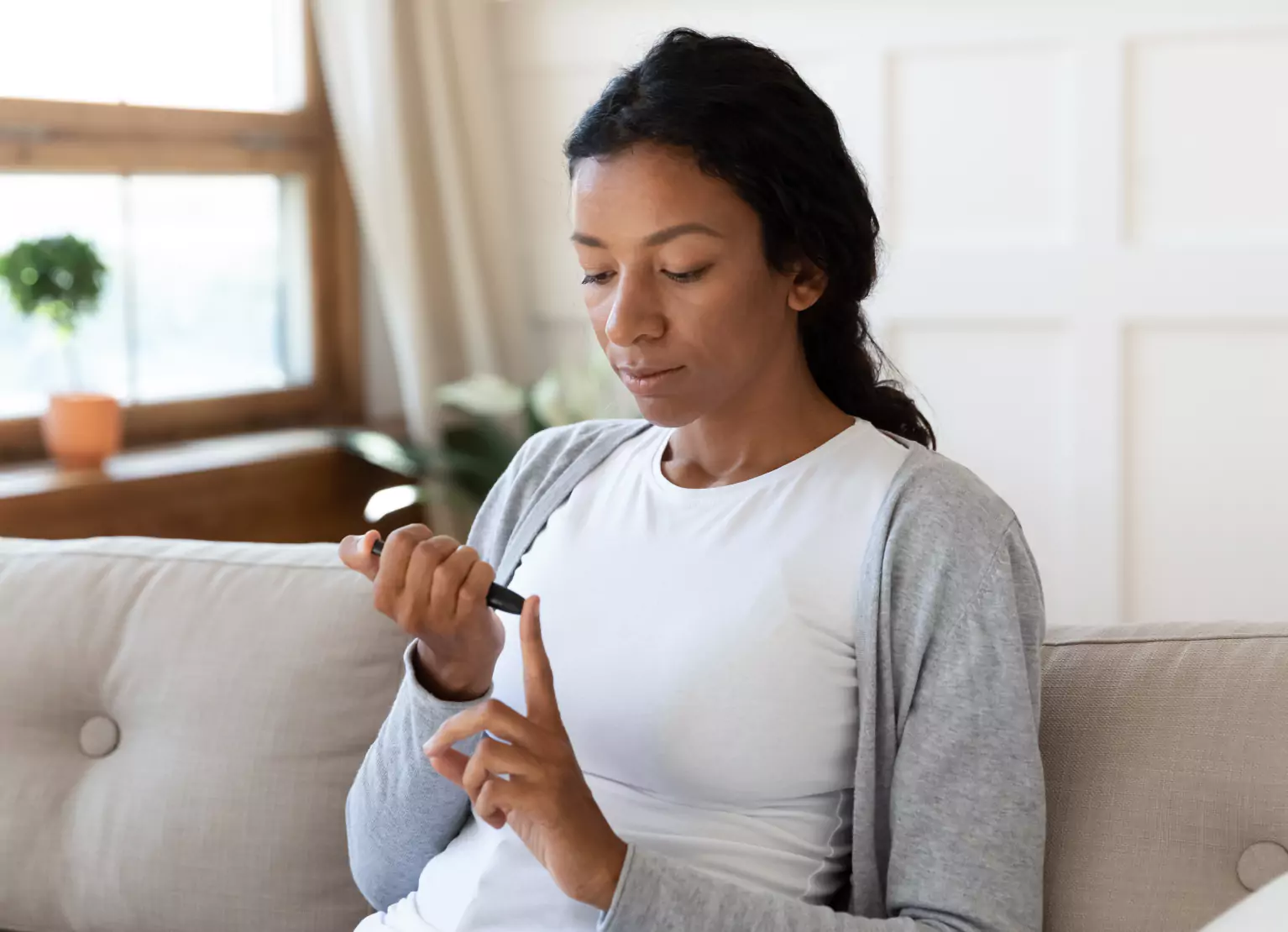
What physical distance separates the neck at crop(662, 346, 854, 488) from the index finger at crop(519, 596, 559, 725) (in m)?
0.29

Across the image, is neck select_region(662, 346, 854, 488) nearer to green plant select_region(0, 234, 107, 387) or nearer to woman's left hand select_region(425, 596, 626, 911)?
woman's left hand select_region(425, 596, 626, 911)

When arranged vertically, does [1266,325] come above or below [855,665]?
above

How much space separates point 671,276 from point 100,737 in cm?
78

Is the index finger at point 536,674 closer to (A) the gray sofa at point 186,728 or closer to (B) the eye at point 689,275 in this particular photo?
(B) the eye at point 689,275

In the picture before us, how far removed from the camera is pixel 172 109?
2.86m

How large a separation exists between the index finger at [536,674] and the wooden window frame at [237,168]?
1885 mm

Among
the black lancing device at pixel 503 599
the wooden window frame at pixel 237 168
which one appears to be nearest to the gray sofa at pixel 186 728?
the black lancing device at pixel 503 599

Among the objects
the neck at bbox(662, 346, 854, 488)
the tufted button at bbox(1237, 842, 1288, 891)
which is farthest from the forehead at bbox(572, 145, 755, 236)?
the tufted button at bbox(1237, 842, 1288, 891)

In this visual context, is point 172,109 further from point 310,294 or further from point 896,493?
point 896,493

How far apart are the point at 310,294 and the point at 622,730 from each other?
2.27m

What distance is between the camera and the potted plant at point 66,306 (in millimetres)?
2473

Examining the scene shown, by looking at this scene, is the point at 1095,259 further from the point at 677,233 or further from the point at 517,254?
the point at 677,233

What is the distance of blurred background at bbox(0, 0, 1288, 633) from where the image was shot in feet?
8.86

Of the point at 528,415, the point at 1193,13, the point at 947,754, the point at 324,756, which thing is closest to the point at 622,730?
the point at 947,754
